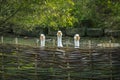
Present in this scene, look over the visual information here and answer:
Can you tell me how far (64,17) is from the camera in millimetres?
8727

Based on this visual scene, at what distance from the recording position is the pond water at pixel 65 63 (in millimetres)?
6941

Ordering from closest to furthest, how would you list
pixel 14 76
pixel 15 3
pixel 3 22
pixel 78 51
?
pixel 78 51 < pixel 14 76 < pixel 15 3 < pixel 3 22

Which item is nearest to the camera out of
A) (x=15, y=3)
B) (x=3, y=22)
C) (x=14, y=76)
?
(x=14, y=76)

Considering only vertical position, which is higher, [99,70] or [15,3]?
[15,3]

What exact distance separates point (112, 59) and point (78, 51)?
70 centimetres

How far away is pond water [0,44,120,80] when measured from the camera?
694 centimetres

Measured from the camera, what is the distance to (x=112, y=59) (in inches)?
275

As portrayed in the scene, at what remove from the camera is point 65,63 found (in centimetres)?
700

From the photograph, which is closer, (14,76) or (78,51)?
(78,51)

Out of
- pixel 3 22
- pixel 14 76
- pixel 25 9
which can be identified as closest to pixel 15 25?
pixel 3 22

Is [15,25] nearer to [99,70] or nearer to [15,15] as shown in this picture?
[15,15]

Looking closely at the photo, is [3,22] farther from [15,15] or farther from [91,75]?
[91,75]

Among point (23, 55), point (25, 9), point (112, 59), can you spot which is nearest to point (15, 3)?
point (25, 9)

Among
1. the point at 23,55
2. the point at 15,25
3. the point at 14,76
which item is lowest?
the point at 14,76
